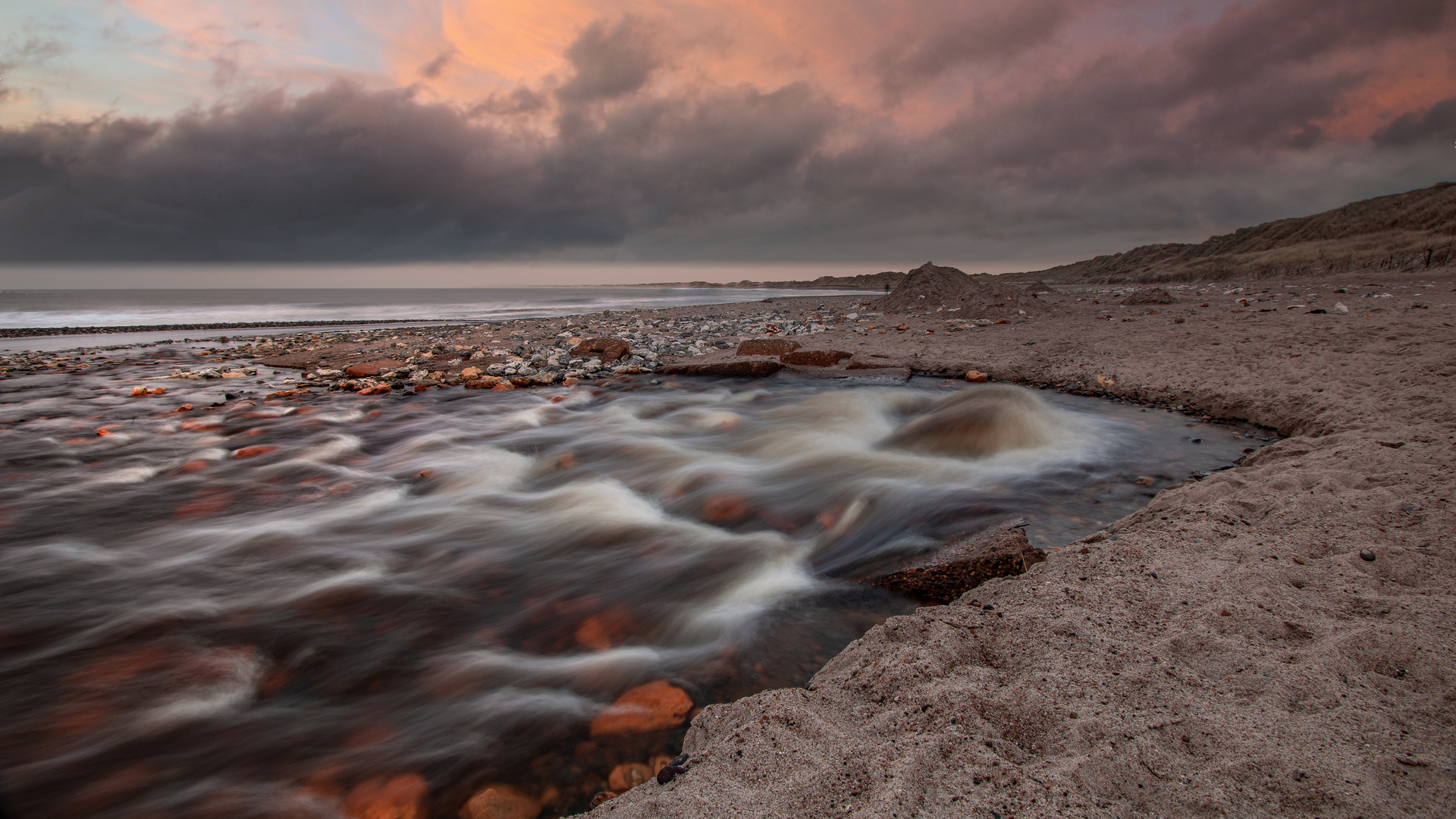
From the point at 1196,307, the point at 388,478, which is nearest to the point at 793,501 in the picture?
the point at 388,478

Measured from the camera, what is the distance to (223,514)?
491cm

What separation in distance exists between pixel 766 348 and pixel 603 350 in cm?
377

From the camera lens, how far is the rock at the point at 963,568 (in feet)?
10.1

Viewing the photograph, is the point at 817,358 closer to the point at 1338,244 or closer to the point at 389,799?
the point at 389,799

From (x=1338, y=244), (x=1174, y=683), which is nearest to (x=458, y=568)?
(x=1174, y=683)

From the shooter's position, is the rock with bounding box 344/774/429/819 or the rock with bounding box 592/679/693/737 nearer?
the rock with bounding box 344/774/429/819

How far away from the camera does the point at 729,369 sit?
10469 mm

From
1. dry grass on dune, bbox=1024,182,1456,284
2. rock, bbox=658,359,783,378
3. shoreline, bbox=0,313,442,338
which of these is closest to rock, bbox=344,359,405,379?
rock, bbox=658,359,783,378

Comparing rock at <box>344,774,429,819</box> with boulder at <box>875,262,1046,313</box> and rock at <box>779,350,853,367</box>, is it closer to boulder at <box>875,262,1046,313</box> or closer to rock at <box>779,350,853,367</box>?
rock at <box>779,350,853,367</box>

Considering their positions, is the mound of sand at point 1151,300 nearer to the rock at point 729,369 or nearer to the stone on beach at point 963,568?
the rock at point 729,369

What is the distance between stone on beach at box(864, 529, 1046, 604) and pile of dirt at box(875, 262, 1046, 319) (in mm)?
12355

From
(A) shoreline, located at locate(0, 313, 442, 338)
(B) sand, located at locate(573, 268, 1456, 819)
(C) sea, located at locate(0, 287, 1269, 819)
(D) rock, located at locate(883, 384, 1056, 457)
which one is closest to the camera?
(B) sand, located at locate(573, 268, 1456, 819)

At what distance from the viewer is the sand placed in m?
1.50

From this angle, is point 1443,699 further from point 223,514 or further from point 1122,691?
point 223,514
